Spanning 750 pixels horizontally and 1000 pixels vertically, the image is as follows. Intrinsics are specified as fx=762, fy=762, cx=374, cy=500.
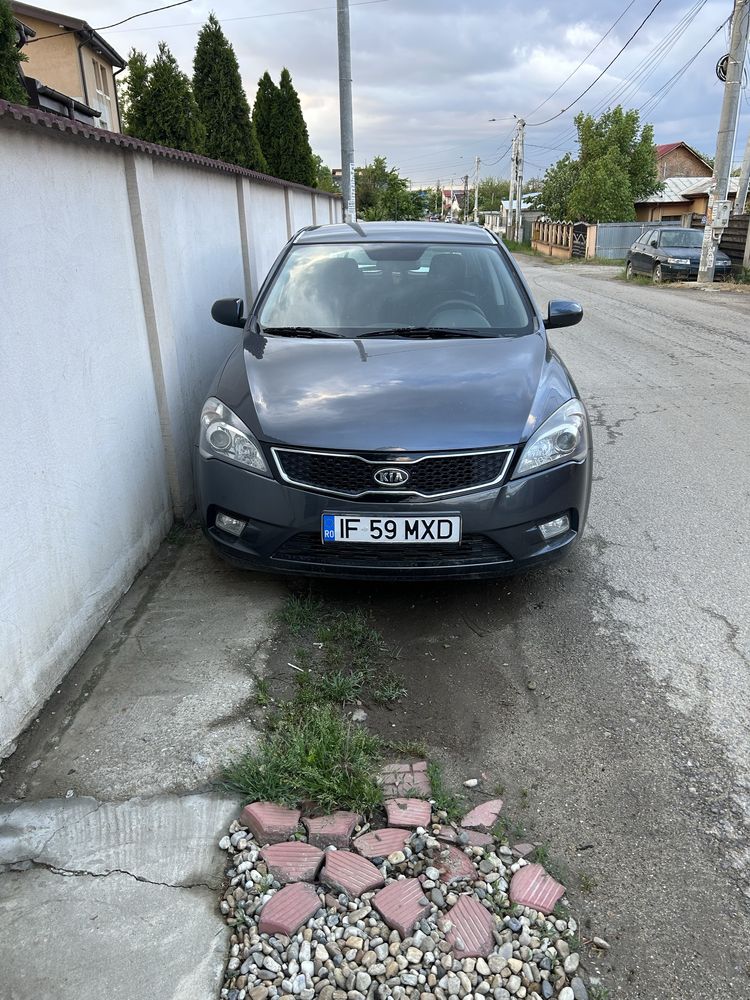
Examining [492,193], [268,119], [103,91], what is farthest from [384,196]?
[492,193]

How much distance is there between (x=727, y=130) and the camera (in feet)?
61.0

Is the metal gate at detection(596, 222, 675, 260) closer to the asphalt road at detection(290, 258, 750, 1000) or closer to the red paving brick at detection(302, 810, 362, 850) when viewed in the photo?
the asphalt road at detection(290, 258, 750, 1000)

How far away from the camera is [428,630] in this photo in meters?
3.47

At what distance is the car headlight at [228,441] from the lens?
10.9 ft

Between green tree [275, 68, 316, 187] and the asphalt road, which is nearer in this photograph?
the asphalt road

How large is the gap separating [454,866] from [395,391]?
201 centimetres

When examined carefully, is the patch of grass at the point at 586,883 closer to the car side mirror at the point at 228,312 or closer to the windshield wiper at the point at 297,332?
the windshield wiper at the point at 297,332

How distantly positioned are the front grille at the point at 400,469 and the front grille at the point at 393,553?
22 cm

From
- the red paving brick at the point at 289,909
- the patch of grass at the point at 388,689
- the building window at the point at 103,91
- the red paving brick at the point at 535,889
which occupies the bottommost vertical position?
the patch of grass at the point at 388,689

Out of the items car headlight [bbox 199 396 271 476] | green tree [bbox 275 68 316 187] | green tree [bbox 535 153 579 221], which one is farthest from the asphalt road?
green tree [bbox 535 153 579 221]

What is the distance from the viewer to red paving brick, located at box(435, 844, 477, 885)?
2145 mm

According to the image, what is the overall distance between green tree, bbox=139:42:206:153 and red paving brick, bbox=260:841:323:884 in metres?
11.2

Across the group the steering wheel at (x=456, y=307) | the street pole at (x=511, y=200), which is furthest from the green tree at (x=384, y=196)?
the steering wheel at (x=456, y=307)

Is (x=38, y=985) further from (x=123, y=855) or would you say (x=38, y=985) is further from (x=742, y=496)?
(x=742, y=496)
